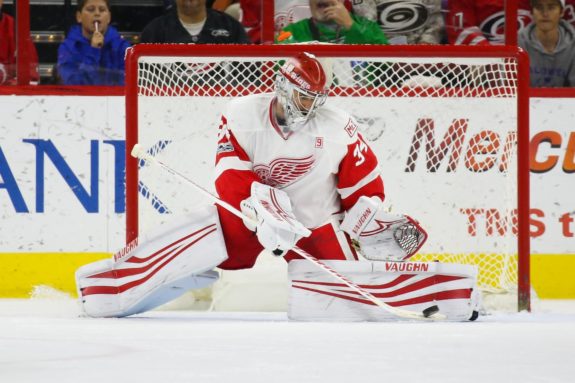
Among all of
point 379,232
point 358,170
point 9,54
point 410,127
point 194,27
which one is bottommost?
point 379,232

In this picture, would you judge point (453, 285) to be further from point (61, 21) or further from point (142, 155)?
point (61, 21)

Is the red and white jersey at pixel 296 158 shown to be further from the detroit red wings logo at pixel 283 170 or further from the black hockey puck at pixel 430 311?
the black hockey puck at pixel 430 311

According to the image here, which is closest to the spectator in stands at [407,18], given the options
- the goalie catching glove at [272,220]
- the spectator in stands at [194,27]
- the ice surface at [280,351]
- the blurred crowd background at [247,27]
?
the blurred crowd background at [247,27]

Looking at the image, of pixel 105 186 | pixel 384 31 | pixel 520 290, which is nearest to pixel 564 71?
pixel 384 31

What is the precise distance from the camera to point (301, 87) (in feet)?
12.9

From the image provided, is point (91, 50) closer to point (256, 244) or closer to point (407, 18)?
point (407, 18)

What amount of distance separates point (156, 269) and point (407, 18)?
1.86m

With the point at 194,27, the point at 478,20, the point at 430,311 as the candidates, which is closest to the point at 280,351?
the point at 430,311

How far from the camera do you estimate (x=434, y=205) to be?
5039 mm

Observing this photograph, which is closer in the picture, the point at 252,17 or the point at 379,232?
the point at 379,232

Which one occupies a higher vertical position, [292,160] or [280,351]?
[292,160]

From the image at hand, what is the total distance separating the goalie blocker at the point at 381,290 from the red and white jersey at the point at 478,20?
5.27ft

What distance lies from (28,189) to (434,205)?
170 cm

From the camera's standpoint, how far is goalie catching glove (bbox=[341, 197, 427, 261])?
4.11 metres
